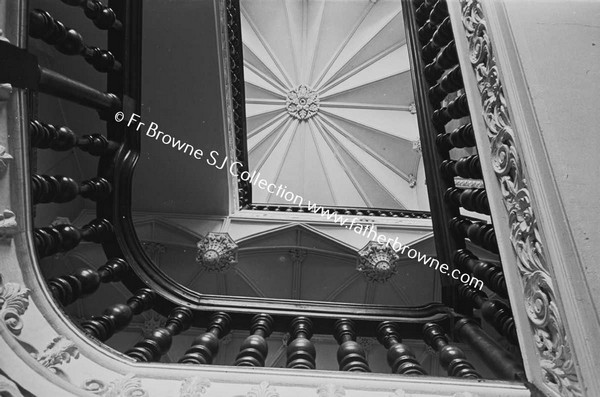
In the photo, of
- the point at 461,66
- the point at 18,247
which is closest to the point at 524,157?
the point at 461,66

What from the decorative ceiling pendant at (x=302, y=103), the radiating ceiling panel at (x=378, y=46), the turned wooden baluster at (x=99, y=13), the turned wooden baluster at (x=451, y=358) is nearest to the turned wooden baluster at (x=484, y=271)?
the turned wooden baluster at (x=451, y=358)

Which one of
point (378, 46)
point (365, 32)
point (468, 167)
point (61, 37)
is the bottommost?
point (468, 167)

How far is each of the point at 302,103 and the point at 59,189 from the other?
11.7 meters

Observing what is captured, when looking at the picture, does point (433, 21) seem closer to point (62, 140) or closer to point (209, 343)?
point (62, 140)

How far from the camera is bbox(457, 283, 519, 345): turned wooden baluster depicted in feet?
8.08

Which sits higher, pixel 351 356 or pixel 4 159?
pixel 4 159

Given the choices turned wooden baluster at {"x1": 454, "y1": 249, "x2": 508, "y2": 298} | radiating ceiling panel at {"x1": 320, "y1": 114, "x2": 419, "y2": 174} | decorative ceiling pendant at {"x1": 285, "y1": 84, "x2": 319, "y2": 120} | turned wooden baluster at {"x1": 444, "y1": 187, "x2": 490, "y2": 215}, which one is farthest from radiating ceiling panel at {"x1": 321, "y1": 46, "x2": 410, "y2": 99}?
turned wooden baluster at {"x1": 454, "y1": 249, "x2": 508, "y2": 298}

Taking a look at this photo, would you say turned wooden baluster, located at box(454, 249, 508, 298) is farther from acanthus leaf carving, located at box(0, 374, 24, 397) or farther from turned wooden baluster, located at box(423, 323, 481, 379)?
acanthus leaf carving, located at box(0, 374, 24, 397)

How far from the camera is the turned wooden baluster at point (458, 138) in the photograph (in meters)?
3.25

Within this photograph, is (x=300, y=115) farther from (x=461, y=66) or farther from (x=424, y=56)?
(x=461, y=66)

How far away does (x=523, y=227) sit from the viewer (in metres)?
2.21

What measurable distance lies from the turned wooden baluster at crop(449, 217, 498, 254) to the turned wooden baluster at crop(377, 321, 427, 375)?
2.33ft

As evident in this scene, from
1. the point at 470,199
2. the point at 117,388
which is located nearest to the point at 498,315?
the point at 470,199

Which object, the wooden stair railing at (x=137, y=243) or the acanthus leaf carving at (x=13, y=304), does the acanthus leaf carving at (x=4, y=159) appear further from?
the acanthus leaf carving at (x=13, y=304)
